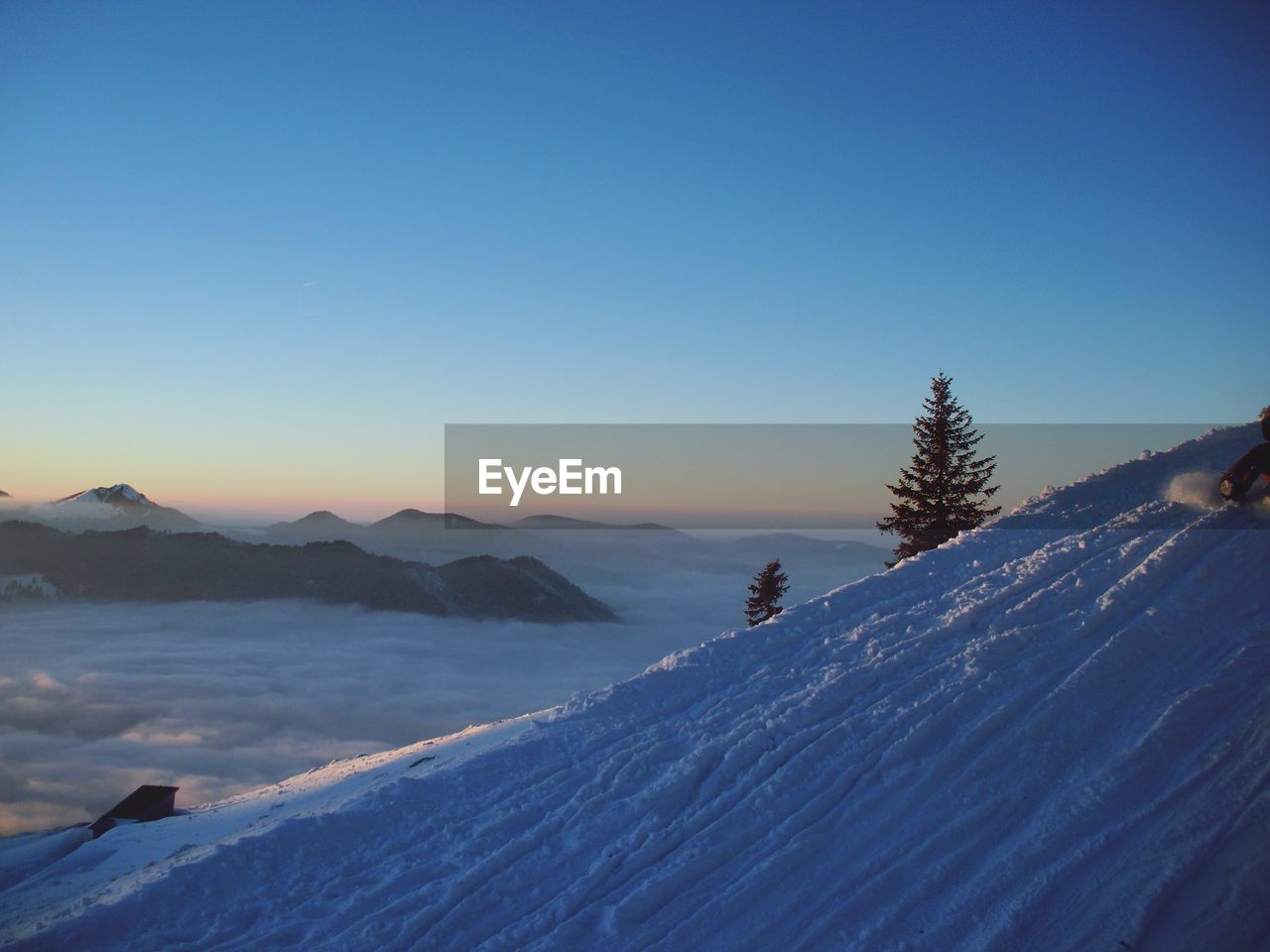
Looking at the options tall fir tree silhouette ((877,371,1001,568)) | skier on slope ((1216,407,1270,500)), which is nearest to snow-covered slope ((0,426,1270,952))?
skier on slope ((1216,407,1270,500))

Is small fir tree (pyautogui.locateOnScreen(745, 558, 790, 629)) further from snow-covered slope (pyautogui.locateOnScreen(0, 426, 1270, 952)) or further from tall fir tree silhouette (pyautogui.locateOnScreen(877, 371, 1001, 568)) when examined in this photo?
snow-covered slope (pyautogui.locateOnScreen(0, 426, 1270, 952))

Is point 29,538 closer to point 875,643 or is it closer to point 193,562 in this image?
point 193,562

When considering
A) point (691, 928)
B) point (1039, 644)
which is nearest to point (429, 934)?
point (691, 928)

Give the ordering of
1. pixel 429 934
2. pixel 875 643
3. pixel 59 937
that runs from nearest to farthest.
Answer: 1. pixel 429 934
2. pixel 59 937
3. pixel 875 643

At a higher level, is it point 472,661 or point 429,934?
point 429,934

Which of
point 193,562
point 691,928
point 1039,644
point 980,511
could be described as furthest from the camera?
point 193,562

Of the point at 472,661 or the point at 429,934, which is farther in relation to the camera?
the point at 472,661
